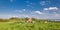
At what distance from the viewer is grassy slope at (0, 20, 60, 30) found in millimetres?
3834

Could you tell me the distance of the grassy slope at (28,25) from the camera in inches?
151

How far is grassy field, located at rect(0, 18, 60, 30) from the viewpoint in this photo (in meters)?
3.85

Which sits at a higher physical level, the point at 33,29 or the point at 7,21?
the point at 7,21

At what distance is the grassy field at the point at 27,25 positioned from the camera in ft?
12.6

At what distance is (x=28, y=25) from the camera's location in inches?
156

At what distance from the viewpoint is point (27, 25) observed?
398 centimetres

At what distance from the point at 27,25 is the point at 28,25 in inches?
1.0

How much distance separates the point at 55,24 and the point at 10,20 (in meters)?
1.23

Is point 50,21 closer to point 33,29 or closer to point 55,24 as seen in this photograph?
point 55,24

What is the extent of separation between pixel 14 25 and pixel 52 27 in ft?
3.28

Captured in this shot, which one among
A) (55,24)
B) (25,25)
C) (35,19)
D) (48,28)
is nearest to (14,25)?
(25,25)

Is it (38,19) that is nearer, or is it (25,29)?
(25,29)

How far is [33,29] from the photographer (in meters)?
3.88

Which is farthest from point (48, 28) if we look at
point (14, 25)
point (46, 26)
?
point (14, 25)
